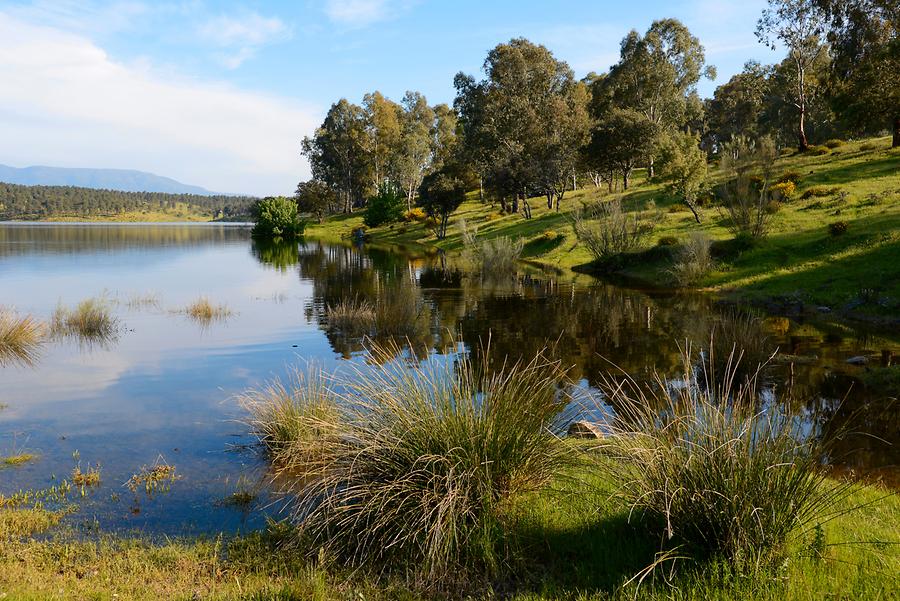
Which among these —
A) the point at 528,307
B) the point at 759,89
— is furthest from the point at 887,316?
the point at 759,89

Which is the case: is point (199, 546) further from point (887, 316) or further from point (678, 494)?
point (887, 316)

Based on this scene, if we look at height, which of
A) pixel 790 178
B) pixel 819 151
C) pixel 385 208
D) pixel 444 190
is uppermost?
pixel 819 151

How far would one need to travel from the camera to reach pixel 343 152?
92188 mm

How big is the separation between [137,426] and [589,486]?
8878 mm

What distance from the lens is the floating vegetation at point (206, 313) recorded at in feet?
76.4

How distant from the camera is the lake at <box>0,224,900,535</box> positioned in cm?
870

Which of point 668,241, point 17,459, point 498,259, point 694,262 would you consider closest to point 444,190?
point 498,259

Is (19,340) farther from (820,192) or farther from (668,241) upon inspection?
(820,192)

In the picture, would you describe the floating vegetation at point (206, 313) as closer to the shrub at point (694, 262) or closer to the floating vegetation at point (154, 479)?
the floating vegetation at point (154, 479)

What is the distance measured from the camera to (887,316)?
1898 centimetres

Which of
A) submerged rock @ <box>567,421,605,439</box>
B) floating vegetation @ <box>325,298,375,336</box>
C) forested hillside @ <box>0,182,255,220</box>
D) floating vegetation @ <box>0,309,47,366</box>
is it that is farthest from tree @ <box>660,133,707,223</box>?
forested hillside @ <box>0,182,255,220</box>

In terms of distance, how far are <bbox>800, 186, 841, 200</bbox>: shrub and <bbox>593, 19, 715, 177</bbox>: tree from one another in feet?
71.8

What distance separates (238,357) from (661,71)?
5296cm

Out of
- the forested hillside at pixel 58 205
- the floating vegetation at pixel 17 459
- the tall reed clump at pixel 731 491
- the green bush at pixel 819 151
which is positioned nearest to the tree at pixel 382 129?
the green bush at pixel 819 151
